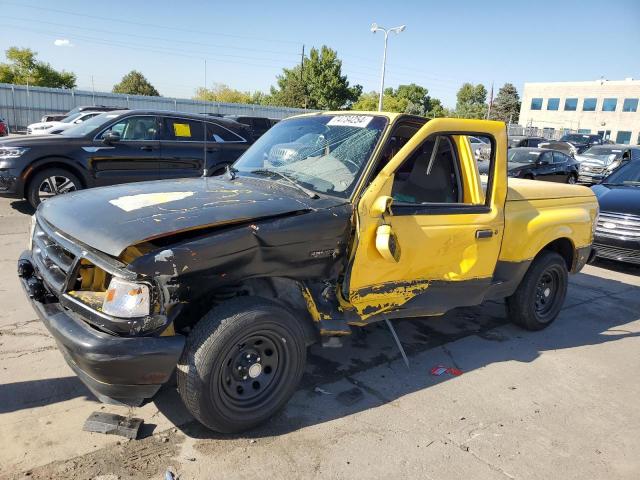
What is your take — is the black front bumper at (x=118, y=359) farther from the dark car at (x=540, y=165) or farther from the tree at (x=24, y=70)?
the tree at (x=24, y=70)

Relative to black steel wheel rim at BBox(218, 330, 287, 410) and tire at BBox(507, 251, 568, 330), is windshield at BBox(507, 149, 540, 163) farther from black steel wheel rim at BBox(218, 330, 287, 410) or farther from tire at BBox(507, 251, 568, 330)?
black steel wheel rim at BBox(218, 330, 287, 410)

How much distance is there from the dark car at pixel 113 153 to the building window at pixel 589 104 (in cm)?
6752

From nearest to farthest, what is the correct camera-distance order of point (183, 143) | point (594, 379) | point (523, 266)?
1. point (594, 379)
2. point (523, 266)
3. point (183, 143)

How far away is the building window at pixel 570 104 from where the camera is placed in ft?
216

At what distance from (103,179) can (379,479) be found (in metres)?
7.28

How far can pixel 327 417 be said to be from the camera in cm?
313

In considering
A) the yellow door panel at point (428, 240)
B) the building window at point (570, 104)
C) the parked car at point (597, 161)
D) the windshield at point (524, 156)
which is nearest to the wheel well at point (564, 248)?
the yellow door panel at point (428, 240)

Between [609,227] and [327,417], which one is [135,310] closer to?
[327,417]

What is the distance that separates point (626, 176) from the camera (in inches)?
347

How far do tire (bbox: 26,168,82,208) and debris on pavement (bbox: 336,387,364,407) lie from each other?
6.68m

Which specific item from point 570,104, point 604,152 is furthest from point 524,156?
point 570,104

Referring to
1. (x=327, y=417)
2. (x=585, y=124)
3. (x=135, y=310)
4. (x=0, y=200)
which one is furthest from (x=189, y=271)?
(x=585, y=124)

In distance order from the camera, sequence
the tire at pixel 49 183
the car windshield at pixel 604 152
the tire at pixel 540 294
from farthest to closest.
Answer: the car windshield at pixel 604 152
the tire at pixel 49 183
the tire at pixel 540 294

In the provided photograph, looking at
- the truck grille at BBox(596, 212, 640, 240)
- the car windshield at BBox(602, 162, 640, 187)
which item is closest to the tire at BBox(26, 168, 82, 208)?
the truck grille at BBox(596, 212, 640, 240)
